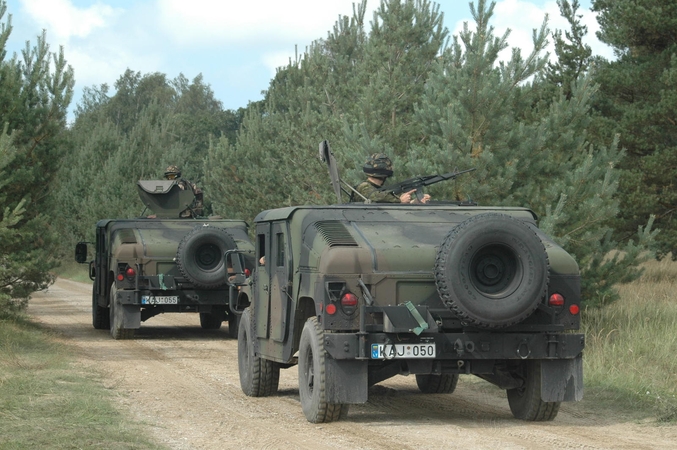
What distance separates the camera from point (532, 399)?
902 centimetres

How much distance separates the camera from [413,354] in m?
8.39

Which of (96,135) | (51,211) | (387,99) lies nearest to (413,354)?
(51,211)

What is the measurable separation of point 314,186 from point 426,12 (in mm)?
5251

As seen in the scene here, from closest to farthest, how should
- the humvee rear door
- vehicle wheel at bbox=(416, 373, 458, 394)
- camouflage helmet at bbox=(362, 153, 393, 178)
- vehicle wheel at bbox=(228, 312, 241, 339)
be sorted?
the humvee rear door < vehicle wheel at bbox=(416, 373, 458, 394) < camouflage helmet at bbox=(362, 153, 393, 178) < vehicle wheel at bbox=(228, 312, 241, 339)

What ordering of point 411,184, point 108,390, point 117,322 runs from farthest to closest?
point 117,322
point 411,184
point 108,390

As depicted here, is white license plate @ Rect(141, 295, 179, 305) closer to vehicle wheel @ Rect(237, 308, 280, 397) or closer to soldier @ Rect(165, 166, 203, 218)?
soldier @ Rect(165, 166, 203, 218)

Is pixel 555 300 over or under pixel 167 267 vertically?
under

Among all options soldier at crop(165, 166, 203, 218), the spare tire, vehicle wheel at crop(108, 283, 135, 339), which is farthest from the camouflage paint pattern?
soldier at crop(165, 166, 203, 218)

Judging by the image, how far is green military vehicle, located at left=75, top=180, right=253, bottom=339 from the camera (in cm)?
1703

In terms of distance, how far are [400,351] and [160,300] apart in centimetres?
954

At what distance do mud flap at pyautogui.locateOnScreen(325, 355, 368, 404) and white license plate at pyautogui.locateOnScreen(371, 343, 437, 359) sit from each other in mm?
211

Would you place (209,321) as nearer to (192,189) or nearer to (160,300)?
(192,189)

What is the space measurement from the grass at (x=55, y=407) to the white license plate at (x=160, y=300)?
101 inches

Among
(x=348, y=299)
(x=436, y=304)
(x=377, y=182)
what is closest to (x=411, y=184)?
(x=377, y=182)
